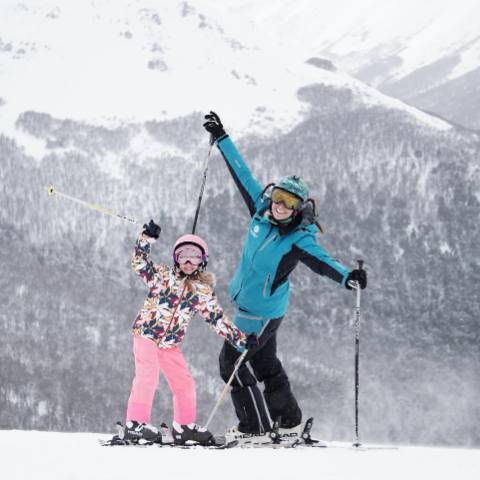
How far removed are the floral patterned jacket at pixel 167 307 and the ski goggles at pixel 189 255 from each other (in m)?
0.20

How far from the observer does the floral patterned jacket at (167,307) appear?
6.15m

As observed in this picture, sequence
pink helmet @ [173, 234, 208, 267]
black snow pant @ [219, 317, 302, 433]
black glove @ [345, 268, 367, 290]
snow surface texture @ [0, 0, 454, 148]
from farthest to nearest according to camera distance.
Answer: snow surface texture @ [0, 0, 454, 148] < black snow pant @ [219, 317, 302, 433] < pink helmet @ [173, 234, 208, 267] < black glove @ [345, 268, 367, 290]

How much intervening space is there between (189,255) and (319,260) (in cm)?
124

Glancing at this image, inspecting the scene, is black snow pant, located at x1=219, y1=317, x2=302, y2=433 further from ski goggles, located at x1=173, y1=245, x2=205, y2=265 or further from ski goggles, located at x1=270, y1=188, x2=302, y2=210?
ski goggles, located at x1=270, y1=188, x2=302, y2=210

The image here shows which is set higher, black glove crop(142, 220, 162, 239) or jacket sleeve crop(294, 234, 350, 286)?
black glove crop(142, 220, 162, 239)

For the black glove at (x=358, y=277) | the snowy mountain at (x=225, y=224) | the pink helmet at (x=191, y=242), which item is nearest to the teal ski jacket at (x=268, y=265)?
the black glove at (x=358, y=277)

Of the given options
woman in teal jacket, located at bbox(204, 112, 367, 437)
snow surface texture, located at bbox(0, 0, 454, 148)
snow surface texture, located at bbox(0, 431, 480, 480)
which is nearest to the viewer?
snow surface texture, located at bbox(0, 431, 480, 480)

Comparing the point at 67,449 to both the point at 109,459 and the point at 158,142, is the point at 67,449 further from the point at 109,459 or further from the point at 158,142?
the point at 158,142

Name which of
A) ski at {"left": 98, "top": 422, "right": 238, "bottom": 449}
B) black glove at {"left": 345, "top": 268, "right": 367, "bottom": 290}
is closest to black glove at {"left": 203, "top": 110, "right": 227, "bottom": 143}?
black glove at {"left": 345, "top": 268, "right": 367, "bottom": 290}

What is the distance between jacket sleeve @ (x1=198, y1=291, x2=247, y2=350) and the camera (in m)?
6.11

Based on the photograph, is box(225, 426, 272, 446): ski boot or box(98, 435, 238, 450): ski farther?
box(225, 426, 272, 446): ski boot

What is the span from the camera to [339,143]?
143750mm

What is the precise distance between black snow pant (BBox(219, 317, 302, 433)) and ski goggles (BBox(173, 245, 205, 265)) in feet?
3.02

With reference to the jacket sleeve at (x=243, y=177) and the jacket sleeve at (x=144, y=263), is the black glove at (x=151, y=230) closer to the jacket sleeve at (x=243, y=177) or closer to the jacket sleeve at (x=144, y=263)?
the jacket sleeve at (x=144, y=263)
